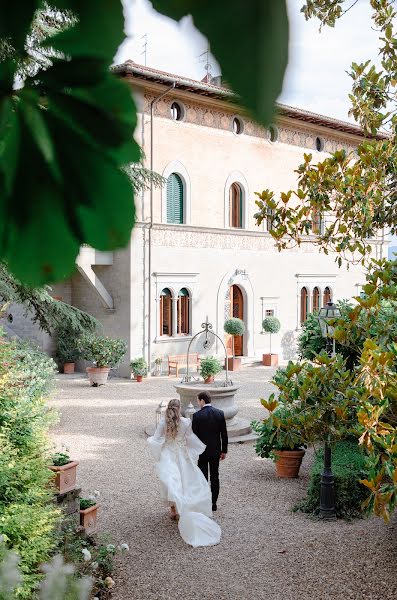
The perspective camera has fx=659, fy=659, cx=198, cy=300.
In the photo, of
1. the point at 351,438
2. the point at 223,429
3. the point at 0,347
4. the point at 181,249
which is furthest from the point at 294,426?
the point at 181,249

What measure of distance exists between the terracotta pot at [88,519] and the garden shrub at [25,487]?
477 millimetres

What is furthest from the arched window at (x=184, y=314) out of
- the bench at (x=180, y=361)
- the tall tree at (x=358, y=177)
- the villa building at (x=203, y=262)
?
the tall tree at (x=358, y=177)

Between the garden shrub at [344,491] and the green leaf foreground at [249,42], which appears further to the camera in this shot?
the garden shrub at [344,491]

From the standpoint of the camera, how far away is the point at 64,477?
5.71 metres

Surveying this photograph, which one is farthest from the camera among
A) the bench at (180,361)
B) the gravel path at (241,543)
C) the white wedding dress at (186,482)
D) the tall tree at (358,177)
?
the bench at (180,361)

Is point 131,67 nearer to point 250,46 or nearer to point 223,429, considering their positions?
point 250,46

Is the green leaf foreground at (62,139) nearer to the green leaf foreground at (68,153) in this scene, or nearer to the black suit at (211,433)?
the green leaf foreground at (68,153)

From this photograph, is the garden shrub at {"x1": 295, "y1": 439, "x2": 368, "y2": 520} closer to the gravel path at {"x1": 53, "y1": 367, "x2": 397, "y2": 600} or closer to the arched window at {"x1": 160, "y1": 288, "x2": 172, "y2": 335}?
the gravel path at {"x1": 53, "y1": 367, "x2": 397, "y2": 600}

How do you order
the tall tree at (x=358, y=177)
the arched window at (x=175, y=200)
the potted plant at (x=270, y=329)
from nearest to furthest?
the tall tree at (x=358, y=177), the arched window at (x=175, y=200), the potted plant at (x=270, y=329)

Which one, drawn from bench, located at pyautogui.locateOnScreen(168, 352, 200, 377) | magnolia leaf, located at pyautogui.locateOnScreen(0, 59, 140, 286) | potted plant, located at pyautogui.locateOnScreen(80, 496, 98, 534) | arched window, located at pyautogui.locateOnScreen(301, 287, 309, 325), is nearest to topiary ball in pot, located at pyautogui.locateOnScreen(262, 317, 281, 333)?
arched window, located at pyautogui.locateOnScreen(301, 287, 309, 325)

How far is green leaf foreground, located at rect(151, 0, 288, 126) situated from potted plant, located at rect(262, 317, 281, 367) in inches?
692

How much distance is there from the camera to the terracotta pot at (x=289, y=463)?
802cm

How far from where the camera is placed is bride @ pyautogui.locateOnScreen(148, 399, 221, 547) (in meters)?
6.11

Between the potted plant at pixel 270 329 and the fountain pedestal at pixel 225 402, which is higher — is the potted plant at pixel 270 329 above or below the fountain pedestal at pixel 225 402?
above
